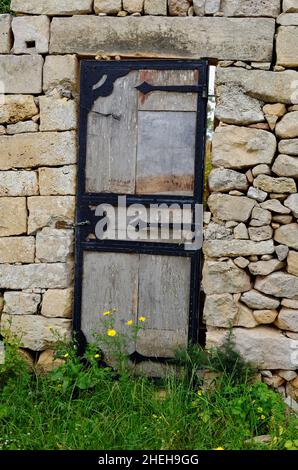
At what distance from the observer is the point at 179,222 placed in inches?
149

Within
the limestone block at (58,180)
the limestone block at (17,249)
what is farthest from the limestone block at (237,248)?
the limestone block at (17,249)

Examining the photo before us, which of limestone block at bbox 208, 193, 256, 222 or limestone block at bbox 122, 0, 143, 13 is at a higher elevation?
limestone block at bbox 122, 0, 143, 13

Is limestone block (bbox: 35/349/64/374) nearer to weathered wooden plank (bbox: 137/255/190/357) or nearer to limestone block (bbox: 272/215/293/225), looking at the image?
weathered wooden plank (bbox: 137/255/190/357)

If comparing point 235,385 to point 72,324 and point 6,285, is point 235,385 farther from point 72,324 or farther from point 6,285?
point 6,285

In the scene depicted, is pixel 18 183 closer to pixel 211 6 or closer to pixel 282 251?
pixel 211 6

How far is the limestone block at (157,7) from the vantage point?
3.75 metres

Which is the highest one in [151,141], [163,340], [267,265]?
[151,141]

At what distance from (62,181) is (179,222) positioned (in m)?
0.94

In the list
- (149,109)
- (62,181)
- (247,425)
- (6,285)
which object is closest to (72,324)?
(6,285)

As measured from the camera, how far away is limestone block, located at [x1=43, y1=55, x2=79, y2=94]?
3836 millimetres

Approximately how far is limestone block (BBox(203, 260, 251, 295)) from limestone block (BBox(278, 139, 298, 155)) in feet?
2.85

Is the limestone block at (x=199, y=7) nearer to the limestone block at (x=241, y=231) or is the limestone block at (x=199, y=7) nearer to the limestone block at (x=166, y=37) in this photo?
the limestone block at (x=166, y=37)

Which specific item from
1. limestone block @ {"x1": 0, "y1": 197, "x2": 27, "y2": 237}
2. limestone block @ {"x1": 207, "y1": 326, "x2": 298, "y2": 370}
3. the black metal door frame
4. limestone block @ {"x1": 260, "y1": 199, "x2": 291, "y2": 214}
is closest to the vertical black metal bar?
the black metal door frame

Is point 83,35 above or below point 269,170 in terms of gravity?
above
